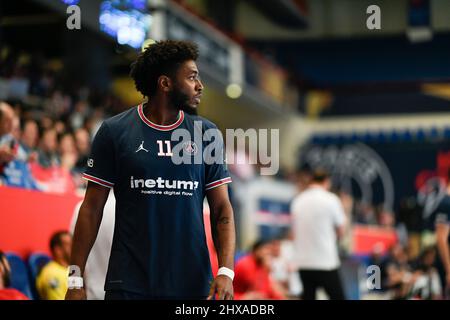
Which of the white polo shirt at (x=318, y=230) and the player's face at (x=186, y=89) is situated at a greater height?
the player's face at (x=186, y=89)

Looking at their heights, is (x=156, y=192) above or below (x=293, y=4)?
below

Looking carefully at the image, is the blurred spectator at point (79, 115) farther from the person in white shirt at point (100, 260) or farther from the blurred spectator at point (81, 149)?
the person in white shirt at point (100, 260)

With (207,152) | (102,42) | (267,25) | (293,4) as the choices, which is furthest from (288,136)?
(207,152)

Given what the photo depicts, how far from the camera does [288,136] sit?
24344mm

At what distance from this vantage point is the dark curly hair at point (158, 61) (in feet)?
11.2

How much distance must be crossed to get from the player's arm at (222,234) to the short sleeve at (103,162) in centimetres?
42

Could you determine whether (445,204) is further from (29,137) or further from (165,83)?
(29,137)

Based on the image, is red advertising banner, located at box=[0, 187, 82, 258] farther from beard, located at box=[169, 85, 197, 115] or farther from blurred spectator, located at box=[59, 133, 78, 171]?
beard, located at box=[169, 85, 197, 115]

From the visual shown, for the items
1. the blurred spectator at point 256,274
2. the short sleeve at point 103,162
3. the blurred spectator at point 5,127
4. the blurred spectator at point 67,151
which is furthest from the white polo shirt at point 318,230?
the short sleeve at point 103,162

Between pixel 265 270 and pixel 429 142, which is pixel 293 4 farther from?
pixel 265 270

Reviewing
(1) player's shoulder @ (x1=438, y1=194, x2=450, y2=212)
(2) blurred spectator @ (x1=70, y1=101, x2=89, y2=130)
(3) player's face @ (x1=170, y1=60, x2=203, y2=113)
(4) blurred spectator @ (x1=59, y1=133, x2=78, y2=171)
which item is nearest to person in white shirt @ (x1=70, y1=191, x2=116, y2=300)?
(3) player's face @ (x1=170, y1=60, x2=203, y2=113)

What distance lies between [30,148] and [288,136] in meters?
17.1

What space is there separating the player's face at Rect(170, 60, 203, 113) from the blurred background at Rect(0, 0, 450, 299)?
2.52 m
